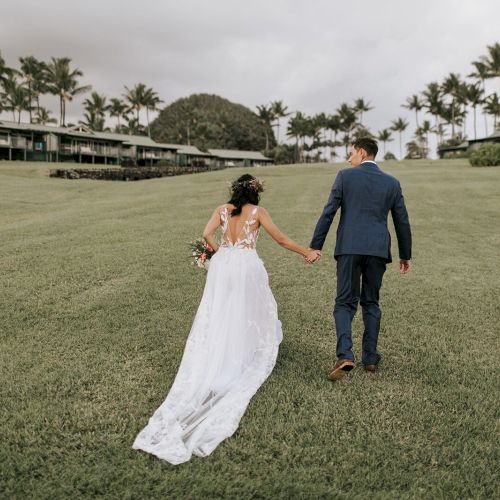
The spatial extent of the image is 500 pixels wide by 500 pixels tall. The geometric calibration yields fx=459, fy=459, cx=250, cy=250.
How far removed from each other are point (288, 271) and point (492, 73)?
92.9m

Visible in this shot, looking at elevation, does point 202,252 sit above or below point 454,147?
below

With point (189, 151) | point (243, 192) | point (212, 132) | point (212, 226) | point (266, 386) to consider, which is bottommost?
point (266, 386)

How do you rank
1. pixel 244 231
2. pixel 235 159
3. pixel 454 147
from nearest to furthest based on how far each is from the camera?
pixel 244 231 → pixel 454 147 → pixel 235 159

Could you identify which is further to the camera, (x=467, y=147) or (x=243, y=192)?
(x=467, y=147)

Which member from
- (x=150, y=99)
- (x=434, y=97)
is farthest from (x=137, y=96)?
(x=434, y=97)

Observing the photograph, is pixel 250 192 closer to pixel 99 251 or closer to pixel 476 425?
pixel 476 425

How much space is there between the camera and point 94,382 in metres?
5.55

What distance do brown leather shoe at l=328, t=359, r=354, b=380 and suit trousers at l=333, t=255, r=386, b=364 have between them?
0.30 ft

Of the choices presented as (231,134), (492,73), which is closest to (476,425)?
(492,73)

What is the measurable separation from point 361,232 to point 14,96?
8980 cm

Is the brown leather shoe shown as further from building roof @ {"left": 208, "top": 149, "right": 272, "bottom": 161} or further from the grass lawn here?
building roof @ {"left": 208, "top": 149, "right": 272, "bottom": 161}

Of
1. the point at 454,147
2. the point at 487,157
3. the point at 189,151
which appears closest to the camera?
the point at 487,157

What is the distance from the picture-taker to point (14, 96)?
263 ft

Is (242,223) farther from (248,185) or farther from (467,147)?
(467,147)
